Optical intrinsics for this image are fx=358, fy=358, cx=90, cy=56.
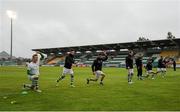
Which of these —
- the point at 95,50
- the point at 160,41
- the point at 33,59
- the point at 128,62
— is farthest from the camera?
the point at 95,50

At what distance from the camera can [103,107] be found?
13.6 metres

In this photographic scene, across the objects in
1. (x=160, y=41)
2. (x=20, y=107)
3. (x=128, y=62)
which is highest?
(x=160, y=41)

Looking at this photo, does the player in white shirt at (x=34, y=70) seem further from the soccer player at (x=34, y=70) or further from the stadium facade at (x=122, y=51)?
the stadium facade at (x=122, y=51)

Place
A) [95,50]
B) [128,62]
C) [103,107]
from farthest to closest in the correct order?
1. [95,50]
2. [128,62]
3. [103,107]

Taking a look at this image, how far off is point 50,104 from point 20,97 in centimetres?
298

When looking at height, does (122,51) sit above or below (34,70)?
above

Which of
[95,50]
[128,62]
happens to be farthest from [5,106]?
[95,50]

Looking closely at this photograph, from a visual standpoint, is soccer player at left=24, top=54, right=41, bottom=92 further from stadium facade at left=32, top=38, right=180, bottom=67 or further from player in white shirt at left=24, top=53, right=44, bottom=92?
stadium facade at left=32, top=38, right=180, bottom=67

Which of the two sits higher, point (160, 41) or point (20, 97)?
point (160, 41)

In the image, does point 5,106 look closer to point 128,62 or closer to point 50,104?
point 50,104

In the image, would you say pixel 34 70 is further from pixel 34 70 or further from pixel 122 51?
pixel 122 51

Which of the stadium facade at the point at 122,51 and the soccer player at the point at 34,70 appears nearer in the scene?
the soccer player at the point at 34,70

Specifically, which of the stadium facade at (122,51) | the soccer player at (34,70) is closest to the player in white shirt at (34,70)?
the soccer player at (34,70)

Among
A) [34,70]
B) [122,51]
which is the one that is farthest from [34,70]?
[122,51]
